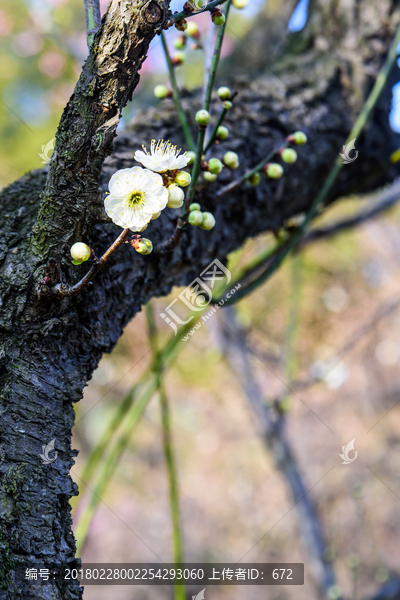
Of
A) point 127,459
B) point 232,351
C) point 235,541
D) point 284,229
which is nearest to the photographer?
point 284,229

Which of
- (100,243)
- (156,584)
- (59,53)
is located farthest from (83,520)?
(156,584)

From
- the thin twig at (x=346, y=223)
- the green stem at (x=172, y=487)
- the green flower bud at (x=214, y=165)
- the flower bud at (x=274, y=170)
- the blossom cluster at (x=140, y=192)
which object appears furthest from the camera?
the thin twig at (x=346, y=223)

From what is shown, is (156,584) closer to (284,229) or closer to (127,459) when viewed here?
(127,459)

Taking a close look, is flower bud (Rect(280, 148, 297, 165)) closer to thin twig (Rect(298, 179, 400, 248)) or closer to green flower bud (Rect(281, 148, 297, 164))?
green flower bud (Rect(281, 148, 297, 164))

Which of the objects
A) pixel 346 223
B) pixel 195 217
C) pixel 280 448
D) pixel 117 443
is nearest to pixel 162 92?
pixel 195 217

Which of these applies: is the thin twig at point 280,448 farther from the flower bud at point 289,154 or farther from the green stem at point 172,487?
the flower bud at point 289,154

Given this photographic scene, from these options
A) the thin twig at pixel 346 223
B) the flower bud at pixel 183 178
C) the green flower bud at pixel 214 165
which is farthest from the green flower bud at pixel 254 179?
the thin twig at pixel 346 223

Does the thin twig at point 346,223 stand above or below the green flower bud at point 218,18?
above

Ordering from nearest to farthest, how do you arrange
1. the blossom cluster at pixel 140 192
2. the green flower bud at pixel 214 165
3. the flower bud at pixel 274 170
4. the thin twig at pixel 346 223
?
the blossom cluster at pixel 140 192 → the green flower bud at pixel 214 165 → the flower bud at pixel 274 170 → the thin twig at pixel 346 223
